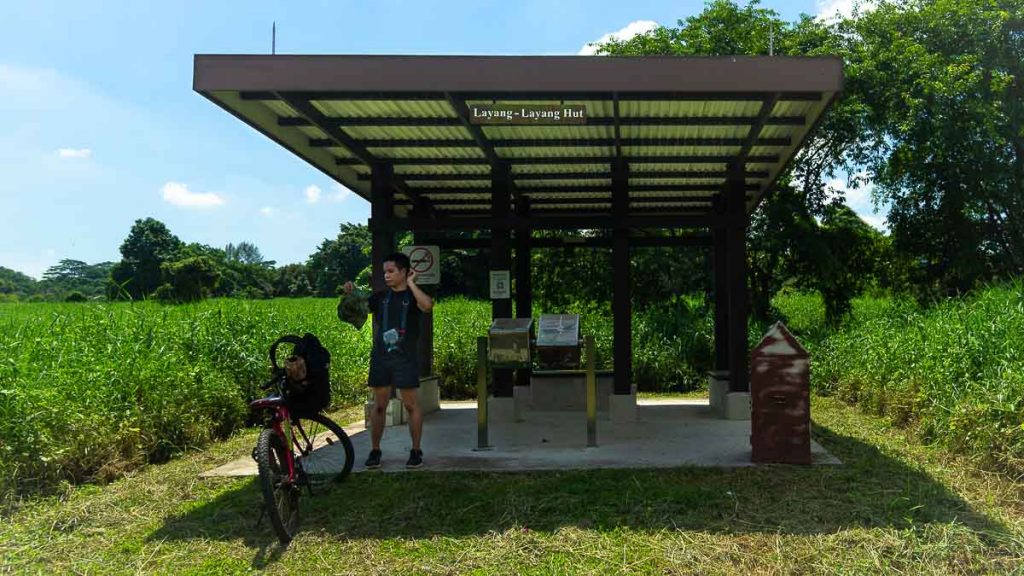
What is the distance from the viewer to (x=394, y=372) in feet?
16.6

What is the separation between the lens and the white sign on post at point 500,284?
708cm

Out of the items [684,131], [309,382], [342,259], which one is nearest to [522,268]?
[684,131]

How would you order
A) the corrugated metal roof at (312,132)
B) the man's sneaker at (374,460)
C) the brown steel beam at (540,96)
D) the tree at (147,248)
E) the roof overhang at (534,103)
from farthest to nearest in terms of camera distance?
the tree at (147,248) → the corrugated metal roof at (312,132) → the man's sneaker at (374,460) → the brown steel beam at (540,96) → the roof overhang at (534,103)

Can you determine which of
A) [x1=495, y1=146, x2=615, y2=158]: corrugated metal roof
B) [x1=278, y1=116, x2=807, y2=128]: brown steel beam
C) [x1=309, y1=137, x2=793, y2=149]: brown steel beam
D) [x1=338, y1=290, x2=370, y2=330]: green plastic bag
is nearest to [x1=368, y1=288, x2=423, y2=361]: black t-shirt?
[x1=338, y1=290, x2=370, y2=330]: green plastic bag

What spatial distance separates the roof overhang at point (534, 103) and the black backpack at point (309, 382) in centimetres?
183

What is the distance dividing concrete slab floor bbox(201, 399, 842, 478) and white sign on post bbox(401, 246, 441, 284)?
1.57m

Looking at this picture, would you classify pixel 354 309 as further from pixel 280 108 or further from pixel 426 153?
pixel 426 153

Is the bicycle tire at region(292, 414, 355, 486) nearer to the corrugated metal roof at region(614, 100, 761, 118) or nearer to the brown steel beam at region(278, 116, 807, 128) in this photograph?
the brown steel beam at region(278, 116, 807, 128)

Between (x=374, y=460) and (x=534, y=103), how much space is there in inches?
116

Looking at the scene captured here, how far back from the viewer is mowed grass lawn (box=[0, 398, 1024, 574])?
3596mm

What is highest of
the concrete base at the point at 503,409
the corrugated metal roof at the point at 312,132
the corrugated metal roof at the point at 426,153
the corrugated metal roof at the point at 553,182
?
Answer: the corrugated metal roof at the point at 312,132

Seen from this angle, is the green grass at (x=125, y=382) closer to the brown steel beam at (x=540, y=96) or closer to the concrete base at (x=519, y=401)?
the brown steel beam at (x=540, y=96)

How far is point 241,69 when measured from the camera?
479 centimetres

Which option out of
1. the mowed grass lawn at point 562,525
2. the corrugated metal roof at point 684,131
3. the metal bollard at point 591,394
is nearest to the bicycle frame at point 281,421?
the mowed grass lawn at point 562,525
